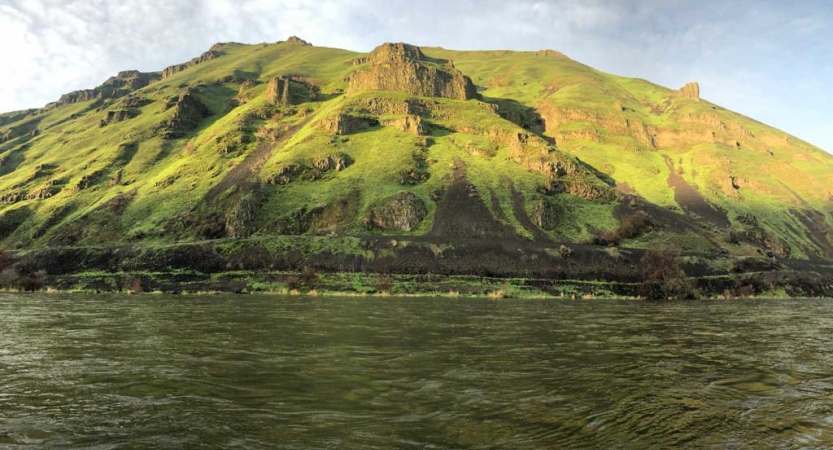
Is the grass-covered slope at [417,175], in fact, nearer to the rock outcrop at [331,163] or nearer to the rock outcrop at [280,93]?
the rock outcrop at [280,93]

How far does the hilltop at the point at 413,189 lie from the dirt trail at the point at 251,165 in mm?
801

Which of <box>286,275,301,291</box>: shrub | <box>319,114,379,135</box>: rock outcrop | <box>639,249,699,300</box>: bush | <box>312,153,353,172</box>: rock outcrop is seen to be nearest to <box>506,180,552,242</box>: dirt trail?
<box>639,249,699,300</box>: bush

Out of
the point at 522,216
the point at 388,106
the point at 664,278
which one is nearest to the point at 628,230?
the point at 522,216

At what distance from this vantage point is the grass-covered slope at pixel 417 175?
10281cm

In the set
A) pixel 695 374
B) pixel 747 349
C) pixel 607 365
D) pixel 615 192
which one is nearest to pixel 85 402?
pixel 607 365

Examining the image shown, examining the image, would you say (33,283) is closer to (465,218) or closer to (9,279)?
(9,279)

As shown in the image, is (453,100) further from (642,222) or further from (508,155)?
(642,222)

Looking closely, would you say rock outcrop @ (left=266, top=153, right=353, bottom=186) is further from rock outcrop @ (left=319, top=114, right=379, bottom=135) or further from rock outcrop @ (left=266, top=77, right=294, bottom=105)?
rock outcrop @ (left=266, top=77, right=294, bottom=105)

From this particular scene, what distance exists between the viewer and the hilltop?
80.4 metres

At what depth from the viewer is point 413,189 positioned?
111188 mm

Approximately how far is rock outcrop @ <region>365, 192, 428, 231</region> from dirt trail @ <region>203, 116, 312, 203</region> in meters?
41.5

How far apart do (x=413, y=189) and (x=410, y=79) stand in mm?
78158

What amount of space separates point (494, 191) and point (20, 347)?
9770 centimetres

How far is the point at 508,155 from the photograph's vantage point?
13250 cm
